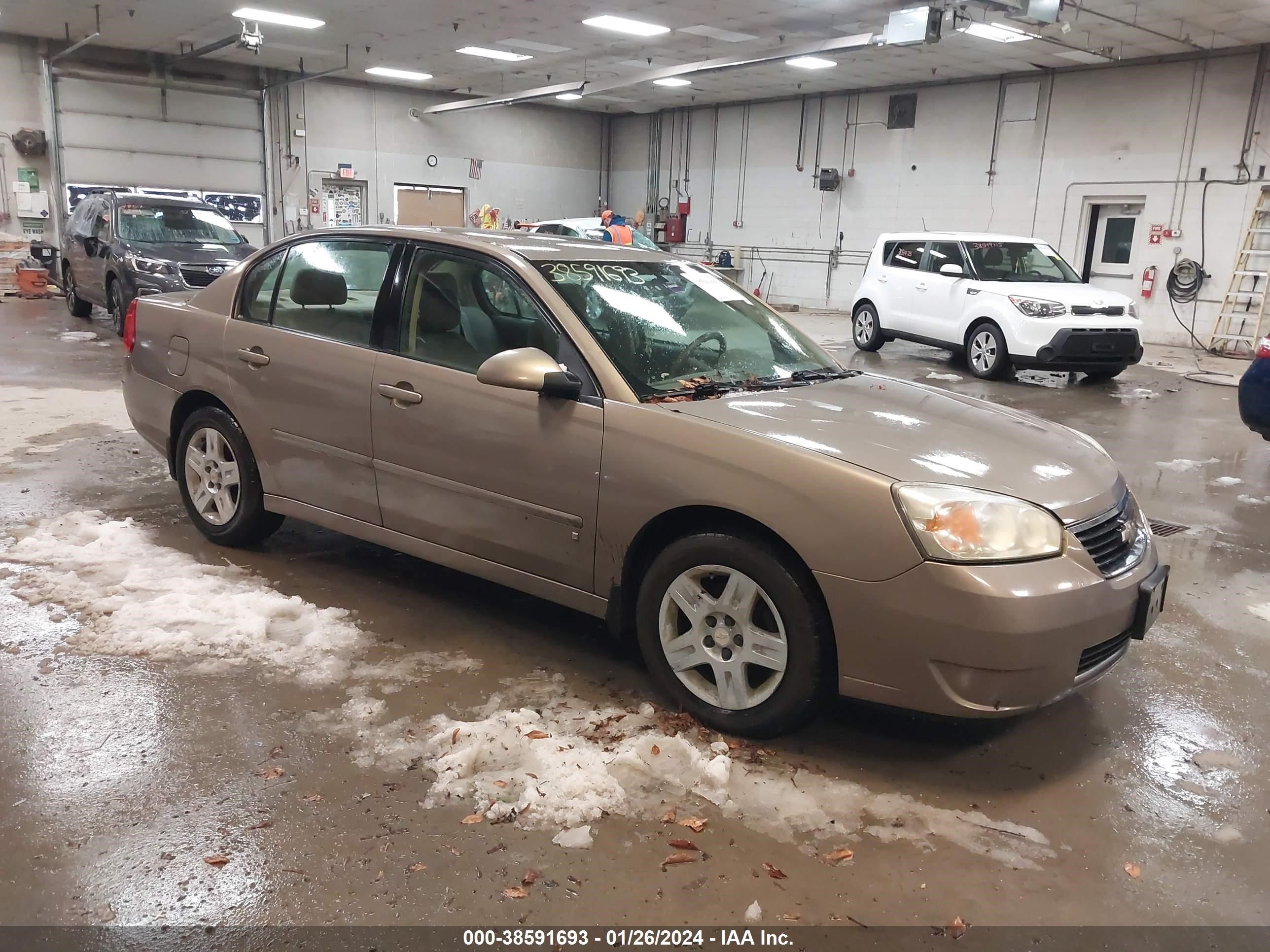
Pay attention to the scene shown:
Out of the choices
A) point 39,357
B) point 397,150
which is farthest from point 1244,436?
point 397,150

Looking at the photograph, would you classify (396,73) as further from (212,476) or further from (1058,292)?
(212,476)

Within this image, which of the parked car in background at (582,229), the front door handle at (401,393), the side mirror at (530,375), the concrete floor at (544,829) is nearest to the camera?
the concrete floor at (544,829)

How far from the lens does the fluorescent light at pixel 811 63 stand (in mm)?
16438

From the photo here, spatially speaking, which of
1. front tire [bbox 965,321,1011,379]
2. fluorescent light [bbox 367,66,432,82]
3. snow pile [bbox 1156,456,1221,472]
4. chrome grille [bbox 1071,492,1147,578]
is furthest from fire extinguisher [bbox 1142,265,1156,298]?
chrome grille [bbox 1071,492,1147,578]

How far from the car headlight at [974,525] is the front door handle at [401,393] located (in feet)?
5.84

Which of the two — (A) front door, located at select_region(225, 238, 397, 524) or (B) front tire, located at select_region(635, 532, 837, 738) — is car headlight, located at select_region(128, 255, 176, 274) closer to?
(A) front door, located at select_region(225, 238, 397, 524)

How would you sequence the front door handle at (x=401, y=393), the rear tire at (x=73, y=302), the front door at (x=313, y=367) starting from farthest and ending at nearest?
1. the rear tire at (x=73, y=302)
2. the front door at (x=313, y=367)
3. the front door handle at (x=401, y=393)

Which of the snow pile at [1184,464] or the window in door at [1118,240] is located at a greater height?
the window in door at [1118,240]

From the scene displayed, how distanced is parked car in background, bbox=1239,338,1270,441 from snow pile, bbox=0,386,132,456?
7.42 m

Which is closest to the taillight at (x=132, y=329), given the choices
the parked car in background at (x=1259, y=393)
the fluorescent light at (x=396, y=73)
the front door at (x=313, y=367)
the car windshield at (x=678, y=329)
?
the front door at (x=313, y=367)

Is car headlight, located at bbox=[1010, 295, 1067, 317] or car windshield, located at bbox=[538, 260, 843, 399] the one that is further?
car headlight, located at bbox=[1010, 295, 1067, 317]

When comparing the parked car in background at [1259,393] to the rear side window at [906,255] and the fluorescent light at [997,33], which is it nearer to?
the rear side window at [906,255]

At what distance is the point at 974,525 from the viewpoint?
2555 mm

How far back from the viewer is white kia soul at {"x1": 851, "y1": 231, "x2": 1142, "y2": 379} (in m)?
10.5
